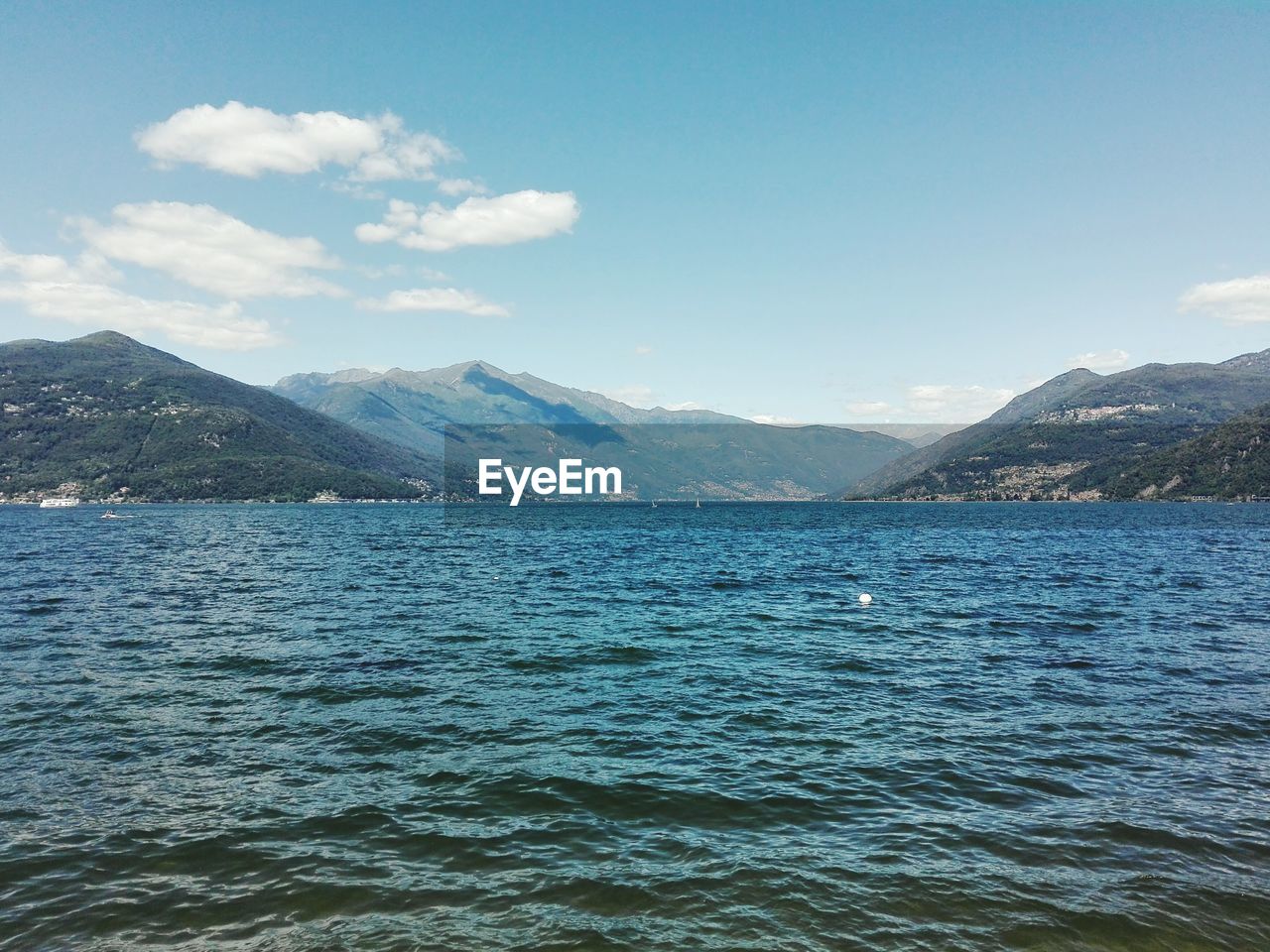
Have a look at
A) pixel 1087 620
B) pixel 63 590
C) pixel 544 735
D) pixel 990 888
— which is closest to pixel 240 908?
pixel 544 735

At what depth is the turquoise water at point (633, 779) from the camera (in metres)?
11.9

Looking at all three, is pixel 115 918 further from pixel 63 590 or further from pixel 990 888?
pixel 63 590

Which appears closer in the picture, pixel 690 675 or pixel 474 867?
pixel 474 867

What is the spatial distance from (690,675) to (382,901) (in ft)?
57.5

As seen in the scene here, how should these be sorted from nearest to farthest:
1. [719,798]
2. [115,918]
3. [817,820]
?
[115,918]
[817,820]
[719,798]

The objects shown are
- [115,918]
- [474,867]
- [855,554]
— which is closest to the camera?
[115,918]

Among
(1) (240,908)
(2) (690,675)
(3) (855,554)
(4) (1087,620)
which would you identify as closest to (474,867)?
(1) (240,908)

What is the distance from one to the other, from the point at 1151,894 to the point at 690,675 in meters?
17.5

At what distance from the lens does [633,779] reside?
17.7m

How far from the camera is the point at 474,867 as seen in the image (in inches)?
531

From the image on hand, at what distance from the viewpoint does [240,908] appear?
12141 millimetres

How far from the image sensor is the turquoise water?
11922 mm

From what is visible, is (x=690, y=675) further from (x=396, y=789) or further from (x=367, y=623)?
(x=367, y=623)

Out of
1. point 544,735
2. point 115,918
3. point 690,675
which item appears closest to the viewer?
point 115,918
